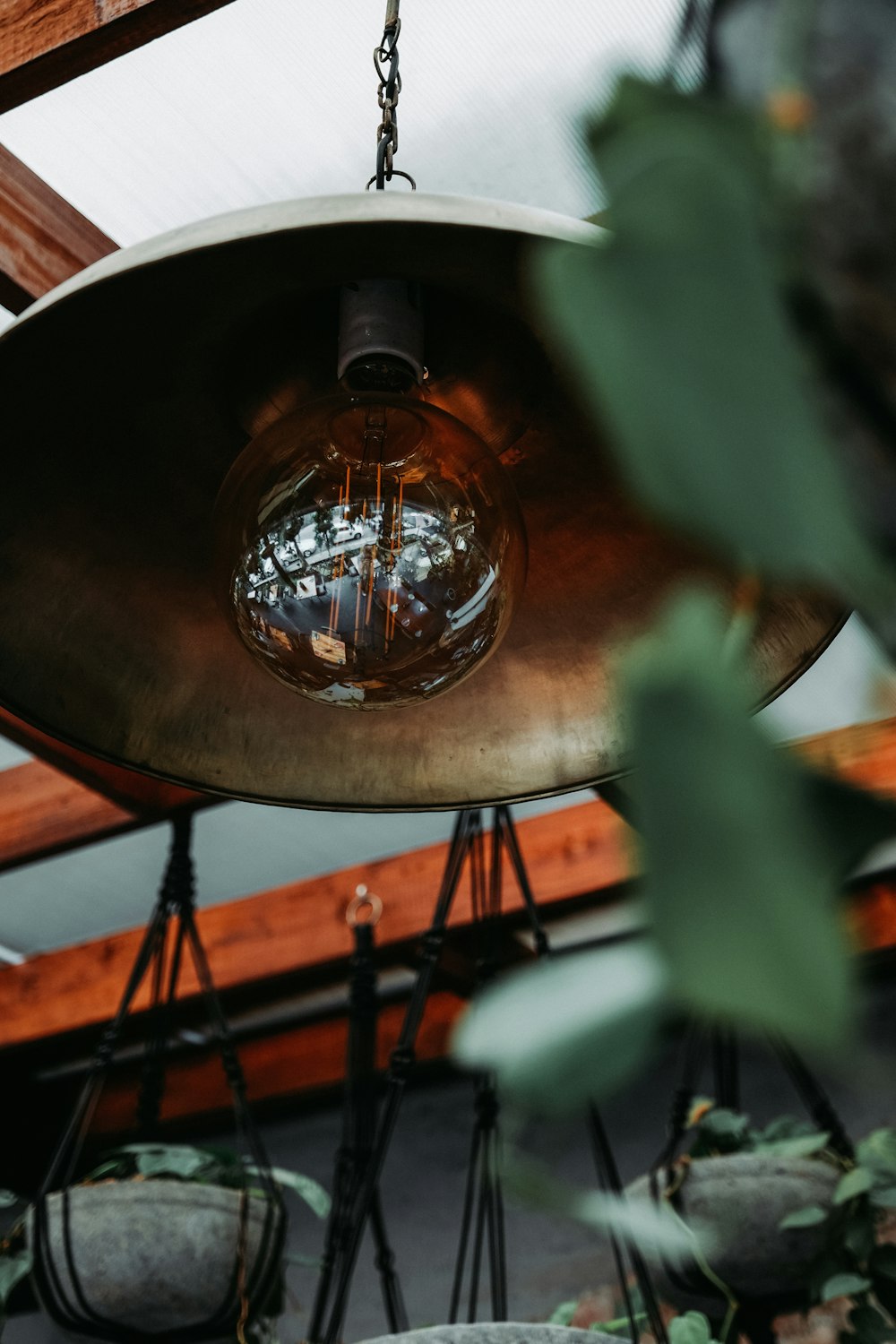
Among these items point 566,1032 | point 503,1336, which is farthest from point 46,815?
point 566,1032

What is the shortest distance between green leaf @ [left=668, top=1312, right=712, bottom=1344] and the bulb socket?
56.0 inches

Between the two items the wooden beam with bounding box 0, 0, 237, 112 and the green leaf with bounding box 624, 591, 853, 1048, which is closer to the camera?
the green leaf with bounding box 624, 591, 853, 1048

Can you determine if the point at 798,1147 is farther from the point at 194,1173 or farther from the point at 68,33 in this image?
the point at 68,33

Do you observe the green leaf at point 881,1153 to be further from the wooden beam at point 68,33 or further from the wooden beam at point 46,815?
the wooden beam at point 68,33

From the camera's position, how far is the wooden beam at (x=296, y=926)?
10.4 feet

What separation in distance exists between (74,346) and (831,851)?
620 millimetres

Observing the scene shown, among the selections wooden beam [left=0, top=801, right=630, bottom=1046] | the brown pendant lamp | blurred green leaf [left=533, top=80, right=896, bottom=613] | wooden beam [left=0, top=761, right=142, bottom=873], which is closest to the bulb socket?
the brown pendant lamp

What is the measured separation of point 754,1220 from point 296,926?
5.39 feet

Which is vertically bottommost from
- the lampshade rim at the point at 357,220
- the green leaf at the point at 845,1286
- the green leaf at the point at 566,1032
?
the green leaf at the point at 566,1032

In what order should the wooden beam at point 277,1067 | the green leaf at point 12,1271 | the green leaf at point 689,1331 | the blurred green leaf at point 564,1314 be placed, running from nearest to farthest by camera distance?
the green leaf at point 689,1331, the blurred green leaf at point 564,1314, the green leaf at point 12,1271, the wooden beam at point 277,1067

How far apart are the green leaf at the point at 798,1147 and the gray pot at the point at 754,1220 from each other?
15 mm

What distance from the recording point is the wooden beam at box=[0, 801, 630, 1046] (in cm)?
317

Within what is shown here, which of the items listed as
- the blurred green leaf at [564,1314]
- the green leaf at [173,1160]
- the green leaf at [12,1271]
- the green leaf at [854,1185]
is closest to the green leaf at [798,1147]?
the green leaf at [854,1185]

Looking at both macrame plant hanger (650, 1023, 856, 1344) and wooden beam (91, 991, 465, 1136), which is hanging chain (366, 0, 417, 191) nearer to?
macrame plant hanger (650, 1023, 856, 1344)
